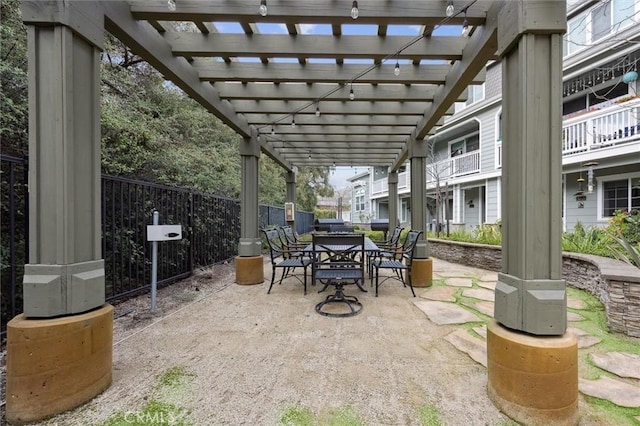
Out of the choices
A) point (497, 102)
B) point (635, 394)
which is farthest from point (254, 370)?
point (497, 102)

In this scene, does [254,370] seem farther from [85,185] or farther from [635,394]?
[635,394]

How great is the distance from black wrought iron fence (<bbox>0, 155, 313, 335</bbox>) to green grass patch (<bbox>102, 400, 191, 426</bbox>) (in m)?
1.79

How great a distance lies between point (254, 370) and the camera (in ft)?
7.68

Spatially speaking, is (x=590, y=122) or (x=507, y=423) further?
(x=590, y=122)

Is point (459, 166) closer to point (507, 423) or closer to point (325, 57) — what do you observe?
point (325, 57)

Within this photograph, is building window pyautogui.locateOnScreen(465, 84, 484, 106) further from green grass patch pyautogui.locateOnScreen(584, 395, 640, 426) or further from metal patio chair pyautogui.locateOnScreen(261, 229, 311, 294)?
green grass patch pyautogui.locateOnScreen(584, 395, 640, 426)

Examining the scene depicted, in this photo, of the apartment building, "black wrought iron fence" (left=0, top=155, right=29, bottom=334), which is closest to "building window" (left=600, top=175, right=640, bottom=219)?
the apartment building

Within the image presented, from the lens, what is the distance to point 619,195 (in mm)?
7676

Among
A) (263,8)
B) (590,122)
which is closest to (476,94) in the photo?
(590,122)

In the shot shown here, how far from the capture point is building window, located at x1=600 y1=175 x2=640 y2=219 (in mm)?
7242

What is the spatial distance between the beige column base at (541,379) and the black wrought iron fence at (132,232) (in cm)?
412

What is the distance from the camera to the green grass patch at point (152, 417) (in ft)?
5.68

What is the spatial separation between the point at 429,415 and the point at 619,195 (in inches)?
383

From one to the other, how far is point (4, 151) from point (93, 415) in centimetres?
347
